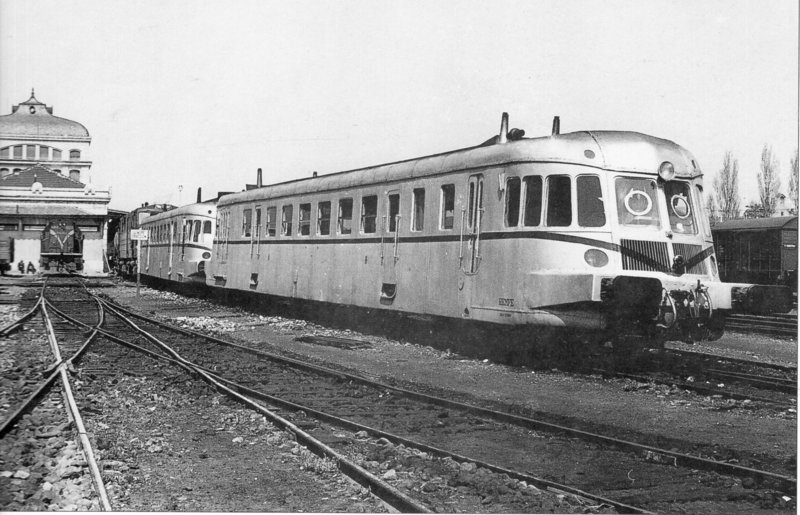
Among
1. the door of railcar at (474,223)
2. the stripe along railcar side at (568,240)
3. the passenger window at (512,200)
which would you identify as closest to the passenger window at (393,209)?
the stripe along railcar side at (568,240)

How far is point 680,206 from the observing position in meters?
9.51

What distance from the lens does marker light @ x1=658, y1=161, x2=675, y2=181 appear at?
9.33m

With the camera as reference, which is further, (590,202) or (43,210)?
(43,210)

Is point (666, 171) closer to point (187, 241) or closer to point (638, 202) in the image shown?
point (638, 202)

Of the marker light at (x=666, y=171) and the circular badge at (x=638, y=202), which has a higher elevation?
the marker light at (x=666, y=171)

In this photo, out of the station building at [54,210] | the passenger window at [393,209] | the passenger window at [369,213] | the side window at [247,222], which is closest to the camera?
the station building at [54,210]

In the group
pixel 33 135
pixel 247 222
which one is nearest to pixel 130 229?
pixel 247 222

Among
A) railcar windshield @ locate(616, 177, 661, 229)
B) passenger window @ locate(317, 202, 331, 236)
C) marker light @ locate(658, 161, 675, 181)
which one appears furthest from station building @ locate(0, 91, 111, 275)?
marker light @ locate(658, 161, 675, 181)

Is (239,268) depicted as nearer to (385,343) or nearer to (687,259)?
(385,343)

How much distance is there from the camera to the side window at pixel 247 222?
18487 millimetres

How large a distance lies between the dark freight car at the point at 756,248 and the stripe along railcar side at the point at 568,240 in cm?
1142

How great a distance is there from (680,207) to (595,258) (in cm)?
139

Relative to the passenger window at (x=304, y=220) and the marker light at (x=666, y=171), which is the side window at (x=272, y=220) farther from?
the marker light at (x=666, y=171)

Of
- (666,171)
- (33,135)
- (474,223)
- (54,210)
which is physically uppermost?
(54,210)
